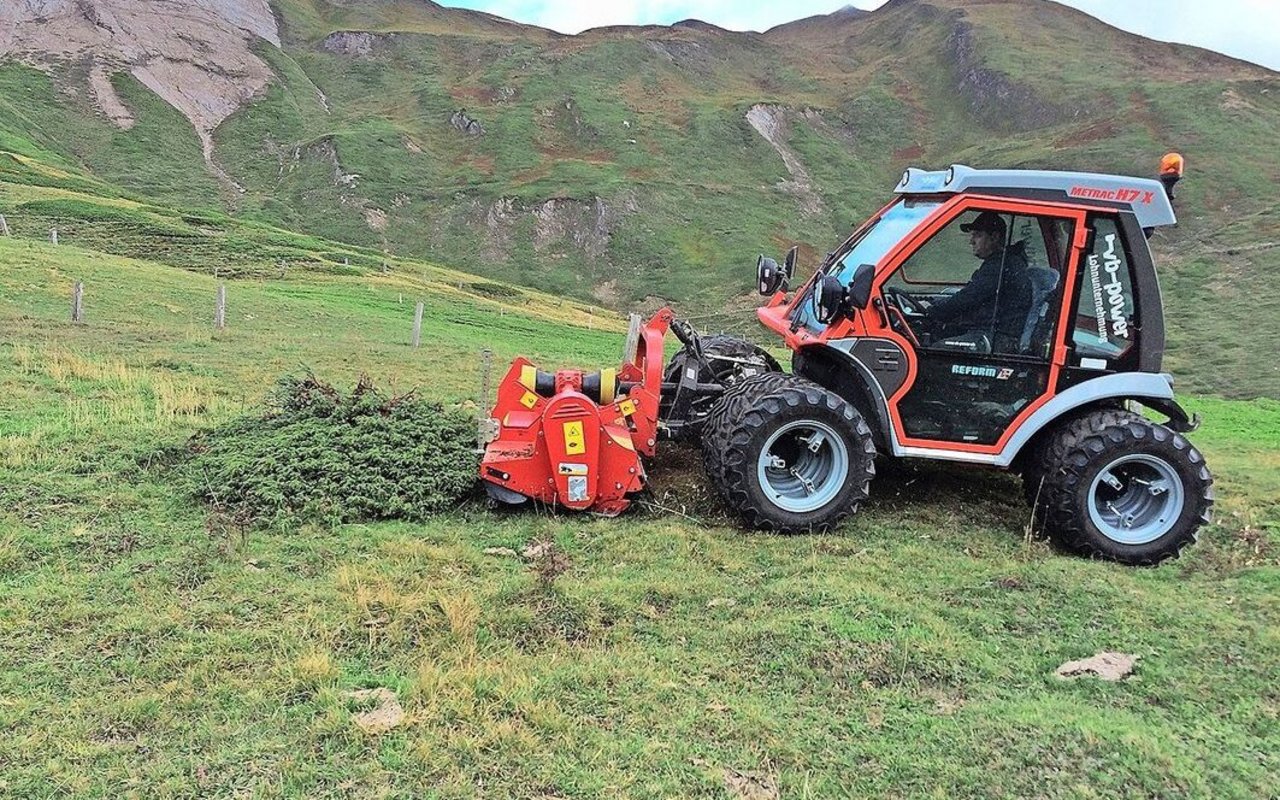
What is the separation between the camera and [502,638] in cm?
411

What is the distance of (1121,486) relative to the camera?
19.0ft

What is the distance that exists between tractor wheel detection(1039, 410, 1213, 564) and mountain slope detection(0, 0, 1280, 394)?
26.7 meters

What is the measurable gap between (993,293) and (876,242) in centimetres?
97

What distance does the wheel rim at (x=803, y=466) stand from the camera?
569 cm

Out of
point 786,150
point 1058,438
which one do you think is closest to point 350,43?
point 786,150

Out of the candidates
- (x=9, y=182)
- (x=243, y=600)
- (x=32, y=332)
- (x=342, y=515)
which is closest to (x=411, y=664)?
(x=243, y=600)

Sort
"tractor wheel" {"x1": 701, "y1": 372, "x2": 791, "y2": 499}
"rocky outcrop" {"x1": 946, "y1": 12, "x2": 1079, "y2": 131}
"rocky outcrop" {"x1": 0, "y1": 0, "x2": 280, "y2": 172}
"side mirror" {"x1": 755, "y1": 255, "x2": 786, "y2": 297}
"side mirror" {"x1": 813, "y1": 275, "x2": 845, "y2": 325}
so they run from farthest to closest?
"rocky outcrop" {"x1": 946, "y1": 12, "x2": 1079, "y2": 131}, "rocky outcrop" {"x1": 0, "y1": 0, "x2": 280, "y2": 172}, "side mirror" {"x1": 755, "y1": 255, "x2": 786, "y2": 297}, "tractor wheel" {"x1": 701, "y1": 372, "x2": 791, "y2": 499}, "side mirror" {"x1": 813, "y1": 275, "x2": 845, "y2": 325}

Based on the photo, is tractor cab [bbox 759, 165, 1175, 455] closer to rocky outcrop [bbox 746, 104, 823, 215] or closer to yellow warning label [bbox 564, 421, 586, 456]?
yellow warning label [bbox 564, 421, 586, 456]

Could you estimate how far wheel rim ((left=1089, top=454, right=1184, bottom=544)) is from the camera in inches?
222

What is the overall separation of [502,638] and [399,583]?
2.72 ft

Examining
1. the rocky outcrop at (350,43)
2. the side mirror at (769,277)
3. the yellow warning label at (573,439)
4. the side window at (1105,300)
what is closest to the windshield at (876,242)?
the side mirror at (769,277)

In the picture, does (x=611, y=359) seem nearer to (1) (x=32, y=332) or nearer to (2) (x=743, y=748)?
(1) (x=32, y=332)

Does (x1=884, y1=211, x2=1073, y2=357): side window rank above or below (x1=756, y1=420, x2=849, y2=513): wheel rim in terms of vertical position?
above

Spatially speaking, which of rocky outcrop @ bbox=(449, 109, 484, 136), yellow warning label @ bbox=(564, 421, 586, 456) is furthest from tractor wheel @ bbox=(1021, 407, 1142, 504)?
rocky outcrop @ bbox=(449, 109, 484, 136)
